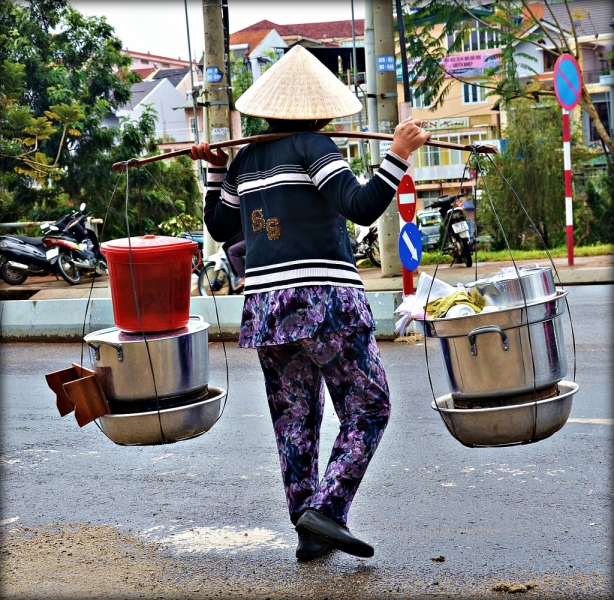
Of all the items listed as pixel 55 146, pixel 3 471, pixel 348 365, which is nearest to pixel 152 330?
pixel 348 365

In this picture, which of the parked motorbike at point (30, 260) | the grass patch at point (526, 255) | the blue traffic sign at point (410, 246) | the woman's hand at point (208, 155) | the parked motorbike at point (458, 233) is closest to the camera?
the woman's hand at point (208, 155)

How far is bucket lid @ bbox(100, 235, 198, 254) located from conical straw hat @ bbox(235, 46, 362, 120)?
61cm

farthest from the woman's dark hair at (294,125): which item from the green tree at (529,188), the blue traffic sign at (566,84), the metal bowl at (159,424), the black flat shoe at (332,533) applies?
the green tree at (529,188)

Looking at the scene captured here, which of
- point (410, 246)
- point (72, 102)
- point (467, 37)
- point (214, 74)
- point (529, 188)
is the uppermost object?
point (467, 37)

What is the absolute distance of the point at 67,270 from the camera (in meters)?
14.7

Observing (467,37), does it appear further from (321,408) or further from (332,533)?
(332,533)

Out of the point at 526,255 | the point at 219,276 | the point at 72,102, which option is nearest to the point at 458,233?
the point at 526,255

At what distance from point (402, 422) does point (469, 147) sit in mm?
2513

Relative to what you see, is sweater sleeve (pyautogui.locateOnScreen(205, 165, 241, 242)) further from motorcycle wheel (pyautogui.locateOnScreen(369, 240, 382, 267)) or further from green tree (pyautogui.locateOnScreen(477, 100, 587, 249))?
green tree (pyautogui.locateOnScreen(477, 100, 587, 249))

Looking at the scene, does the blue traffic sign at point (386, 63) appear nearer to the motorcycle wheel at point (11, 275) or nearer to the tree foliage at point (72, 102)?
the motorcycle wheel at point (11, 275)

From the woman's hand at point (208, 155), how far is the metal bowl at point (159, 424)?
0.98 m

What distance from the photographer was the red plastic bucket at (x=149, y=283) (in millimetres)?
3535

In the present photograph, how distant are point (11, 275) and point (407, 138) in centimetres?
1269

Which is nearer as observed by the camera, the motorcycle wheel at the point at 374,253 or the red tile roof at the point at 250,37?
the motorcycle wheel at the point at 374,253
